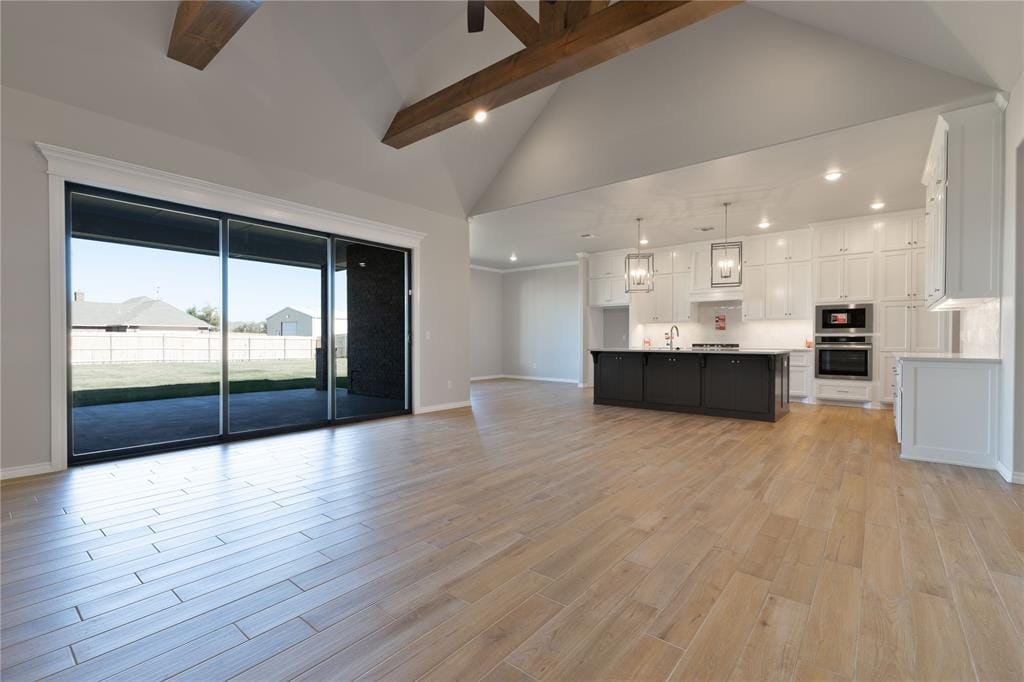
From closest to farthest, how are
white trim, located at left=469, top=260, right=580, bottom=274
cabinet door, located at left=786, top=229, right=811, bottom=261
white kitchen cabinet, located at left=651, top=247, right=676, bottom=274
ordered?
cabinet door, located at left=786, top=229, right=811, bottom=261 → white kitchen cabinet, located at left=651, top=247, right=676, bottom=274 → white trim, located at left=469, top=260, right=580, bottom=274

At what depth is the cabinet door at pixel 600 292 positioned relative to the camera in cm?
948

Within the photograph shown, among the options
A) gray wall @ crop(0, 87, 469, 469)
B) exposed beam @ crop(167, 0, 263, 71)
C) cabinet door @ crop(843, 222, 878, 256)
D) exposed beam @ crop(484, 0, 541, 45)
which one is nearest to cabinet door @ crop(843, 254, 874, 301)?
cabinet door @ crop(843, 222, 878, 256)

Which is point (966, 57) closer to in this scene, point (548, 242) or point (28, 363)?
point (548, 242)

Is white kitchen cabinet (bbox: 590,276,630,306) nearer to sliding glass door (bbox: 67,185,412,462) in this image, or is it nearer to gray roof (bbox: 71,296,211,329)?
sliding glass door (bbox: 67,185,412,462)

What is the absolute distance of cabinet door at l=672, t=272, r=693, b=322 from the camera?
8.41 meters

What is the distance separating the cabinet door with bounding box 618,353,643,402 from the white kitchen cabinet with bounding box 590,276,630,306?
269 cm

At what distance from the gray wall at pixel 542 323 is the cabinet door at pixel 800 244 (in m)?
4.33

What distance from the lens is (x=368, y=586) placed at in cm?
188

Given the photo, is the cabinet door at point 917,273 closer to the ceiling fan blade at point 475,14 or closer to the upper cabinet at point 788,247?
the upper cabinet at point 788,247

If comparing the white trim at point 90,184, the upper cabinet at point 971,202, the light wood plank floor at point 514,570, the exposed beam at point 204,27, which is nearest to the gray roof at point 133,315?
the white trim at point 90,184

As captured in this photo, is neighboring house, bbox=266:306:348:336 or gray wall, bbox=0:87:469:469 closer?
gray wall, bbox=0:87:469:469

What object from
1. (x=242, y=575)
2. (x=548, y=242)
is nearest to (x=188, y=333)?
(x=242, y=575)

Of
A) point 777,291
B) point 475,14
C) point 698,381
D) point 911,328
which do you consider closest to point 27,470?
Result: point 475,14

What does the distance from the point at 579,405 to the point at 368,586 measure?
5.38 metres
